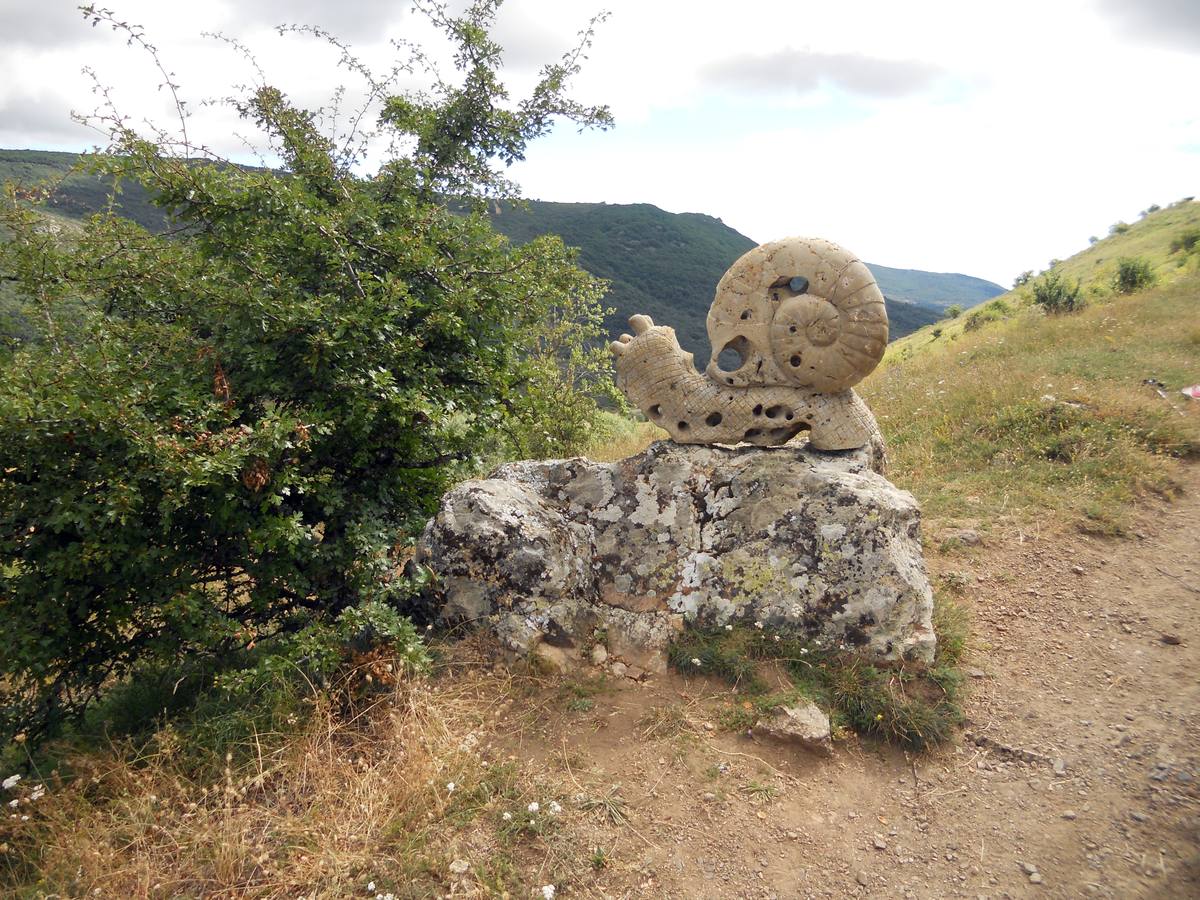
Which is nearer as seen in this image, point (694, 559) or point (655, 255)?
point (694, 559)

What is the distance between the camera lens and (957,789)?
12.2ft

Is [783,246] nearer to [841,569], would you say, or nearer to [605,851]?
[841,569]

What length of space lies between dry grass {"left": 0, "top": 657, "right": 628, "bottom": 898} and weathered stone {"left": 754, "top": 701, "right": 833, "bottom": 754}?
125 centimetres

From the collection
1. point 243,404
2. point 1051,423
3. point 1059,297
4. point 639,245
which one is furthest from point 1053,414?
point 639,245

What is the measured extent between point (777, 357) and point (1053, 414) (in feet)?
16.8

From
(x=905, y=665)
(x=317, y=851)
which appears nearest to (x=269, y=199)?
(x=317, y=851)

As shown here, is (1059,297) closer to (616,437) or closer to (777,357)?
(616,437)

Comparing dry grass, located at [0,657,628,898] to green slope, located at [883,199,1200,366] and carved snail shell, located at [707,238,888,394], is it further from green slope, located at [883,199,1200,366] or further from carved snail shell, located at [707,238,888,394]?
green slope, located at [883,199,1200,366]

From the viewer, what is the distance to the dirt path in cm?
317

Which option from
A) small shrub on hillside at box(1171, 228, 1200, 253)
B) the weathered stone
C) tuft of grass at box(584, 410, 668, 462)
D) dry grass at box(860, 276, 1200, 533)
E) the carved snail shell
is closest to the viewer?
the weathered stone

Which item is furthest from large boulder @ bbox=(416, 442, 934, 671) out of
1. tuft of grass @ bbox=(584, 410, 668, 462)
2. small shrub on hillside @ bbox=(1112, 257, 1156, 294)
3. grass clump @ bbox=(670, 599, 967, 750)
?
small shrub on hillside @ bbox=(1112, 257, 1156, 294)

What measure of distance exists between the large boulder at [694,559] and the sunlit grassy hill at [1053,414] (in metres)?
2.80

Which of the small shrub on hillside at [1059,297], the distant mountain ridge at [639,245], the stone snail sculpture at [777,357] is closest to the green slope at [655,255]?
the distant mountain ridge at [639,245]

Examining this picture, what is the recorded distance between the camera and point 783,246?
5020 millimetres
